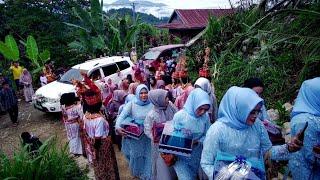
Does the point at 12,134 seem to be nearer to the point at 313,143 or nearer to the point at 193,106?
the point at 193,106

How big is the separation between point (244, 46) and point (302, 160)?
6311 mm

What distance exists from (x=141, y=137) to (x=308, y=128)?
2.77m

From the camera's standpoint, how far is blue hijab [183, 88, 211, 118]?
152 inches

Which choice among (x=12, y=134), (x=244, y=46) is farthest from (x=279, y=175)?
(x=12, y=134)

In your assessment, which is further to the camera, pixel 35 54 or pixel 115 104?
pixel 35 54

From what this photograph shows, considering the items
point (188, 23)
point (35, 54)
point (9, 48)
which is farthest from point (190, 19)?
point (9, 48)

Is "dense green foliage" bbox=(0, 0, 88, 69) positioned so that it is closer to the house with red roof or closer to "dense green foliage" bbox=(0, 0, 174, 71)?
"dense green foliage" bbox=(0, 0, 174, 71)

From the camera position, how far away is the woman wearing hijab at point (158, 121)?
14.4 ft

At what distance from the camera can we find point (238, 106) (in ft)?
10.0

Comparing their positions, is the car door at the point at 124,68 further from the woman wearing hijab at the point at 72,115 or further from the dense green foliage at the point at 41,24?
the dense green foliage at the point at 41,24

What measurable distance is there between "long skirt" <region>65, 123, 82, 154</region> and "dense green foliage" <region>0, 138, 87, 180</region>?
1.48 metres

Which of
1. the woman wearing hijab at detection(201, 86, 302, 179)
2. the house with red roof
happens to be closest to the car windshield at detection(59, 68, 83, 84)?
the woman wearing hijab at detection(201, 86, 302, 179)

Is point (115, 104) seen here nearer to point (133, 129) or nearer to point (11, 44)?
point (133, 129)

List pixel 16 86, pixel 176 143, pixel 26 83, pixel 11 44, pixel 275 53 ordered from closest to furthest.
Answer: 1. pixel 176 143
2. pixel 275 53
3. pixel 26 83
4. pixel 11 44
5. pixel 16 86
